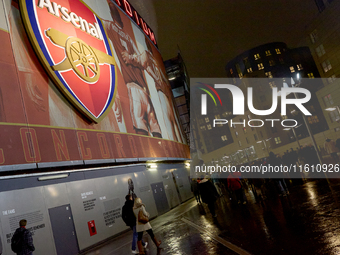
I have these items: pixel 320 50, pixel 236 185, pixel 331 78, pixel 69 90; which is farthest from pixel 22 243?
pixel 320 50

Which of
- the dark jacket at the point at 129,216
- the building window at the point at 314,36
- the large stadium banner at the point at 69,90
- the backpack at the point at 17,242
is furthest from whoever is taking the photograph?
the building window at the point at 314,36

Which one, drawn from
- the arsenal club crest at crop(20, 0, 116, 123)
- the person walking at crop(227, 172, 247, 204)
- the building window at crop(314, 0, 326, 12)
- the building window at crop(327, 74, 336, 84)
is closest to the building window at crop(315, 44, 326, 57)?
the building window at crop(327, 74, 336, 84)

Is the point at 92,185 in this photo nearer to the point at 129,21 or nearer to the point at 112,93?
the point at 112,93

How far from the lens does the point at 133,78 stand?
22375 mm

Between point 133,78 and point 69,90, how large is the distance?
9269mm

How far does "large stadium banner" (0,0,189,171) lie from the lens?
35.6ft

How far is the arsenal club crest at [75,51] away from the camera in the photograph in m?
13.2

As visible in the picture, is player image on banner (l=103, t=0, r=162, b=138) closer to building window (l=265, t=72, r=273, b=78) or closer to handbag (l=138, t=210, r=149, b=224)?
handbag (l=138, t=210, r=149, b=224)

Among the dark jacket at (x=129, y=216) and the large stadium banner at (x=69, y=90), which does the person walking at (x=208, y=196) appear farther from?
the large stadium banner at (x=69, y=90)

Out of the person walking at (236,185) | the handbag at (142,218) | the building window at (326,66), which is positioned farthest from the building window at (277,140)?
the handbag at (142,218)

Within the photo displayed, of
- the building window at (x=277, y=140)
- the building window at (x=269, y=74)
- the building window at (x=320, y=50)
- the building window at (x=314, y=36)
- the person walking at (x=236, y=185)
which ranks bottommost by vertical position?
the person walking at (x=236, y=185)

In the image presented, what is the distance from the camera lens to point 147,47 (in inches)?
1192

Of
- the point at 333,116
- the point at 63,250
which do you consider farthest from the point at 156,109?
the point at 333,116

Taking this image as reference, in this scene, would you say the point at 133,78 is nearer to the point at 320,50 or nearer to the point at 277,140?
the point at 320,50
